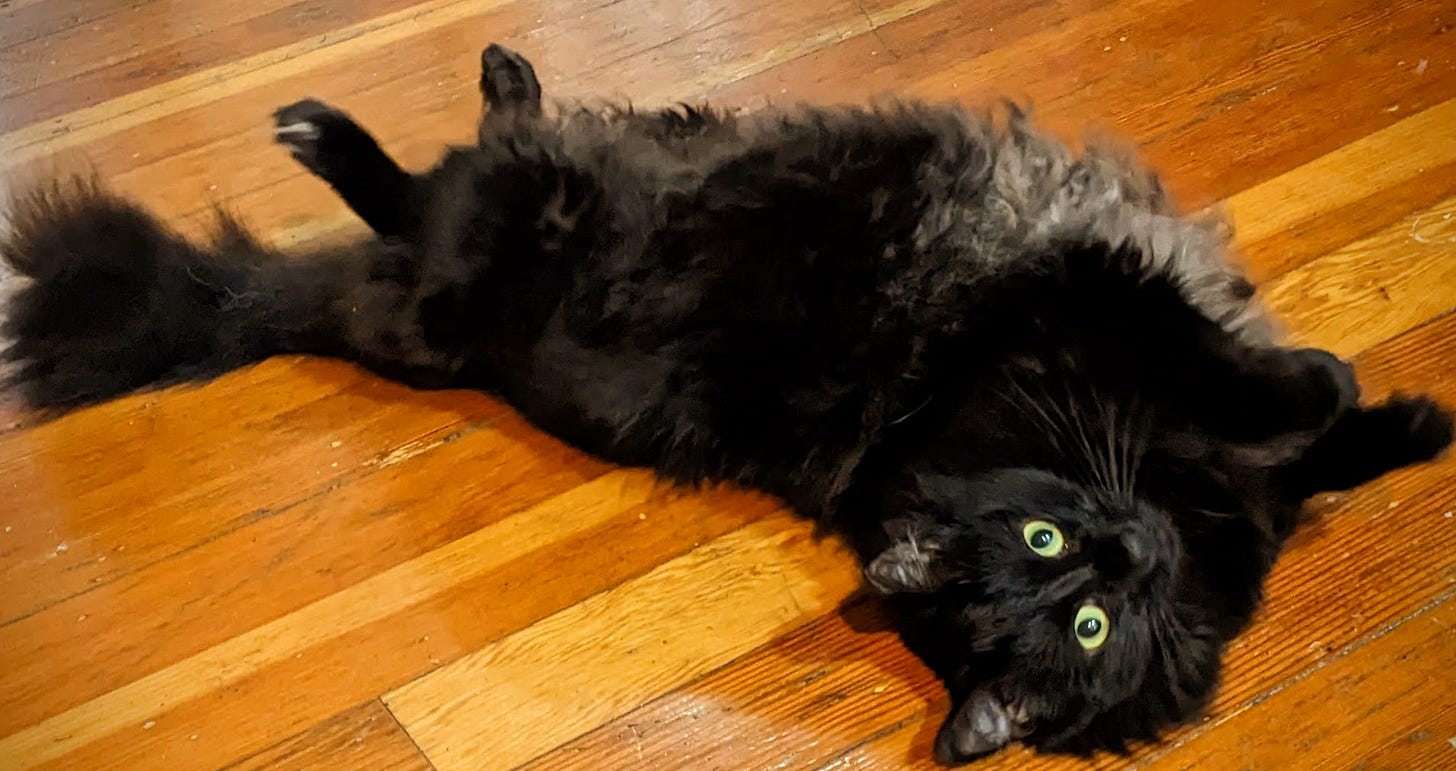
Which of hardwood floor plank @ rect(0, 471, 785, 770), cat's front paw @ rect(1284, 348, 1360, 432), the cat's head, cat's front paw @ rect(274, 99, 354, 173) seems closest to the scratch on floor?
hardwood floor plank @ rect(0, 471, 785, 770)

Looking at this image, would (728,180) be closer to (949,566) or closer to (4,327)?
(949,566)

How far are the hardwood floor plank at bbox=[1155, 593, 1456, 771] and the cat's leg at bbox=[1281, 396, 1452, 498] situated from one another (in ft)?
0.83

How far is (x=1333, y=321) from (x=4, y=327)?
6.46 ft

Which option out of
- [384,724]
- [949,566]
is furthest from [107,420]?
[949,566]

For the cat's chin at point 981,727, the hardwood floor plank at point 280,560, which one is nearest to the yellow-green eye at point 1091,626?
the cat's chin at point 981,727

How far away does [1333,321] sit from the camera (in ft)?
5.71

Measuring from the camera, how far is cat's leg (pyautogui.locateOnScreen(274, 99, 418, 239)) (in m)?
1.57

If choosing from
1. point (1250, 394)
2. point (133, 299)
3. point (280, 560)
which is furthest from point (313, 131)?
point (1250, 394)

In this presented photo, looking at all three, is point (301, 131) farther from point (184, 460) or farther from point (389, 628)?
point (389, 628)

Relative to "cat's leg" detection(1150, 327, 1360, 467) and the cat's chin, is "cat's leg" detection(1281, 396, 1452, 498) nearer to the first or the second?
"cat's leg" detection(1150, 327, 1360, 467)

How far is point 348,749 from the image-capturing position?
145 centimetres

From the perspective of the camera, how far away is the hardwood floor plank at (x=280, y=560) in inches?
58.7

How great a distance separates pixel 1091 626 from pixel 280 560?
42.5 inches

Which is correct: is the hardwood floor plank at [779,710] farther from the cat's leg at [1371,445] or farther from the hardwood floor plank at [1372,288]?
the hardwood floor plank at [1372,288]
